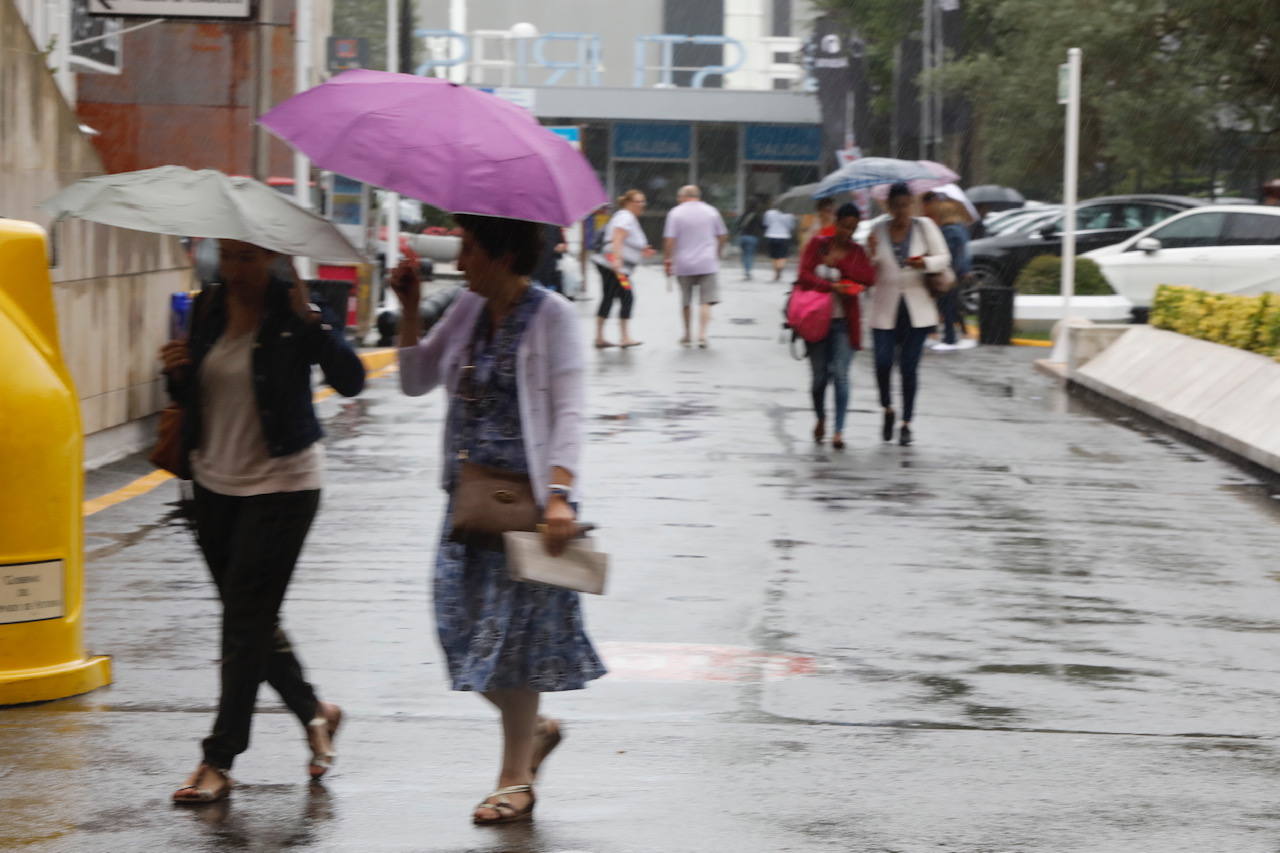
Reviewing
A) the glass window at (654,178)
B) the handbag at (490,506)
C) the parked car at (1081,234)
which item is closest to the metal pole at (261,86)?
the handbag at (490,506)

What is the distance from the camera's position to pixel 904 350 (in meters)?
13.9

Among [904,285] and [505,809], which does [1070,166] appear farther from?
[505,809]

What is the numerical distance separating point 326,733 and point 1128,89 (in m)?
30.6

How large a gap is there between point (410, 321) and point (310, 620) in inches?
112

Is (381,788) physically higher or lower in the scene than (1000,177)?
lower

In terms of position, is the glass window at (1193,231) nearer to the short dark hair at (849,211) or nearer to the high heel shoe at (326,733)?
the short dark hair at (849,211)

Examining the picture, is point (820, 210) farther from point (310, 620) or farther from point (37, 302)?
point (37, 302)

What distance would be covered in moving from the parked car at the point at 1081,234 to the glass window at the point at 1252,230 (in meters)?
3.97

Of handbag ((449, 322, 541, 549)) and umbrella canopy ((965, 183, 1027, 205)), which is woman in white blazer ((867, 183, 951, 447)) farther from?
umbrella canopy ((965, 183, 1027, 205))

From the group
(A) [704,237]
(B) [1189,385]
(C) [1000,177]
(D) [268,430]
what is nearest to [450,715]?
(D) [268,430]

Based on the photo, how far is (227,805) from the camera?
5.36 metres

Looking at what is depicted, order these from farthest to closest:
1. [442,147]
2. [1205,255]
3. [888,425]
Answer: [1205,255] < [888,425] < [442,147]

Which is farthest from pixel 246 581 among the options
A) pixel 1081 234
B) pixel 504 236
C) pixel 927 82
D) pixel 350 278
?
pixel 927 82

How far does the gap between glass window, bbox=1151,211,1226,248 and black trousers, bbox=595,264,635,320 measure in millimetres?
7496
